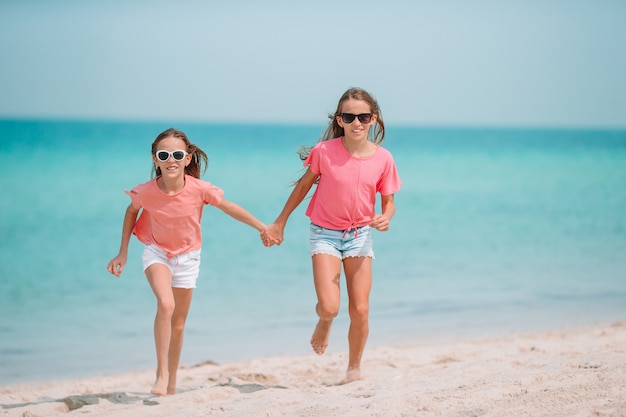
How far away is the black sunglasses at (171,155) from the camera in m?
5.18

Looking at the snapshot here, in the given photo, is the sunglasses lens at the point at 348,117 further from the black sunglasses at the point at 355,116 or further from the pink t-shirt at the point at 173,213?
the pink t-shirt at the point at 173,213

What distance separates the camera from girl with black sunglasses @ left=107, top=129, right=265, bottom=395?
518cm

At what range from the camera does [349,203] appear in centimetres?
539

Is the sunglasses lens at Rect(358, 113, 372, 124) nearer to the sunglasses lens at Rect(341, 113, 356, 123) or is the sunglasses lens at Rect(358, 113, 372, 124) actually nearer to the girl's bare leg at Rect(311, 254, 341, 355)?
the sunglasses lens at Rect(341, 113, 356, 123)

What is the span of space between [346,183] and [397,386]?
1.32 meters

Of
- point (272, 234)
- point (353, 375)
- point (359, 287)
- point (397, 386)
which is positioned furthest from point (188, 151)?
point (397, 386)

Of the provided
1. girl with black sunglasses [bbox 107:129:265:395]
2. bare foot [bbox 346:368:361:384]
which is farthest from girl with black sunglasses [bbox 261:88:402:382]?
girl with black sunglasses [bbox 107:129:265:395]

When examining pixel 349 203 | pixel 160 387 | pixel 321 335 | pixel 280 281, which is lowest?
pixel 160 387

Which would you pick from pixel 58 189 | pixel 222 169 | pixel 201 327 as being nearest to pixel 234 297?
pixel 201 327

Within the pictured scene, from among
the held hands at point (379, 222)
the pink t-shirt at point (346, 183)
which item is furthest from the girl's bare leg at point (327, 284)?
the held hands at point (379, 222)

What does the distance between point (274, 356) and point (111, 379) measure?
1.54 meters

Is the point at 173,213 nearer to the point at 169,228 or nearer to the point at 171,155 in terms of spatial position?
the point at 169,228

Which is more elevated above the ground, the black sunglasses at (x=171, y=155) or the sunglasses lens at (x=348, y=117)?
the sunglasses lens at (x=348, y=117)

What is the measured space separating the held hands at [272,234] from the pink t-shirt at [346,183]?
369 mm
